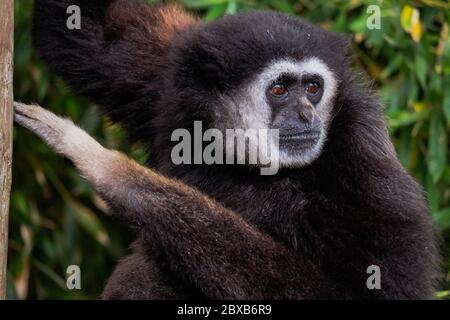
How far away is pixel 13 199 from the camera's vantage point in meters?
11.0

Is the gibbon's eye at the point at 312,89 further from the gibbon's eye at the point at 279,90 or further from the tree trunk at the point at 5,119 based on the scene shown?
the tree trunk at the point at 5,119

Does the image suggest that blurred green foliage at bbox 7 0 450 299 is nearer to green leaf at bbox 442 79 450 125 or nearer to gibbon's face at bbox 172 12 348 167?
green leaf at bbox 442 79 450 125

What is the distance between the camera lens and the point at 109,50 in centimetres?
780

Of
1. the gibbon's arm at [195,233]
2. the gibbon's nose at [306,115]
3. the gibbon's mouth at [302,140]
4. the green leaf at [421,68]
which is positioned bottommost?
the gibbon's arm at [195,233]

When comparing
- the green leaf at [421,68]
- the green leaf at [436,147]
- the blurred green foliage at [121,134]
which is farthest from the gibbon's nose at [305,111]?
the green leaf at [436,147]

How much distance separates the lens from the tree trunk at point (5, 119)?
592 centimetres

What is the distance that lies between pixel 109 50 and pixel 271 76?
1.60 metres

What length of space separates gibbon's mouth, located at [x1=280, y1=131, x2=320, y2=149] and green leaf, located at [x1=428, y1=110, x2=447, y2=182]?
3.14 metres

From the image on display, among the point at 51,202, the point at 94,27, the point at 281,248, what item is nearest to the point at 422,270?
the point at 281,248

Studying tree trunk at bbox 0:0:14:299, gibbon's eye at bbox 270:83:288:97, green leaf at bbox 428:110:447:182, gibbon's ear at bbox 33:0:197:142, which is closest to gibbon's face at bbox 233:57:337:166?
gibbon's eye at bbox 270:83:288:97

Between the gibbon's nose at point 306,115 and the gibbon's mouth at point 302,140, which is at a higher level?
the gibbon's nose at point 306,115

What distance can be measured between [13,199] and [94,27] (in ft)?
12.4

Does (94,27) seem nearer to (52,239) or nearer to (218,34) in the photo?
(218,34)

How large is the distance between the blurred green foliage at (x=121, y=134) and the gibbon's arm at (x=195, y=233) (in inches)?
64.6
